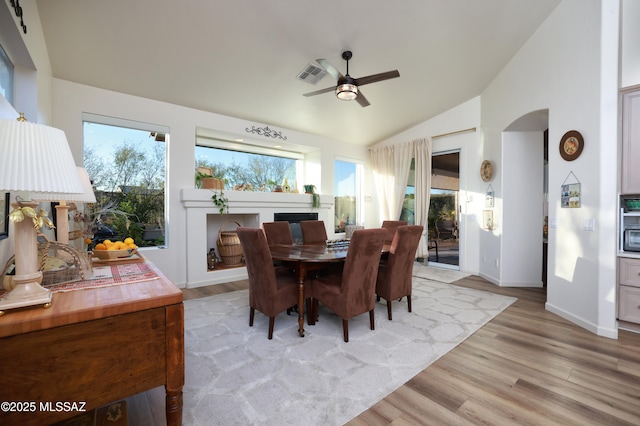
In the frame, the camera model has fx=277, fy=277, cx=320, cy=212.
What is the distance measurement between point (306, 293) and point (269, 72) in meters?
2.85

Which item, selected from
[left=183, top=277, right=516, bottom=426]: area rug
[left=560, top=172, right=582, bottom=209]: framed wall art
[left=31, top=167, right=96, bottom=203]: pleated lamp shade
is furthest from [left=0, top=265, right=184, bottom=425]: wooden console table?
[left=560, top=172, right=582, bottom=209]: framed wall art

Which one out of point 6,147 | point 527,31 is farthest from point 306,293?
point 527,31

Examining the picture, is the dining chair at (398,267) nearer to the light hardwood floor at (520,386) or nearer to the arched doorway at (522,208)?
the light hardwood floor at (520,386)

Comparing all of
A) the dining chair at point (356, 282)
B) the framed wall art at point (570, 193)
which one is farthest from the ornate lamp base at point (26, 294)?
the framed wall art at point (570, 193)

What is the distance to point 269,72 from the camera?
365cm

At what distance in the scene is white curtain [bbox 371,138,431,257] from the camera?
559 centimetres

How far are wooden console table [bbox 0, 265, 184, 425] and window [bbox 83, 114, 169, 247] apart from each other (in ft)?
10.00

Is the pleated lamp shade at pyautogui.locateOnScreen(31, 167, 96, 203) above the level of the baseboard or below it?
above

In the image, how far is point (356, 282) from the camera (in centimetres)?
245

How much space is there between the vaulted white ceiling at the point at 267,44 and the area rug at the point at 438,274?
312cm

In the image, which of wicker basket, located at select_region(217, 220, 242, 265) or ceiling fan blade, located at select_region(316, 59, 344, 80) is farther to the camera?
wicker basket, located at select_region(217, 220, 242, 265)

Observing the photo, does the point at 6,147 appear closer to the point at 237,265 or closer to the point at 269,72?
the point at 269,72

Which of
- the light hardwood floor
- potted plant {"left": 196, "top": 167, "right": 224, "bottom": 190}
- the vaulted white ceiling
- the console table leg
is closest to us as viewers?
the console table leg

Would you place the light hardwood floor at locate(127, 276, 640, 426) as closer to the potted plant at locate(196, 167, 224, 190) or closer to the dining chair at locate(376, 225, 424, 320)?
the dining chair at locate(376, 225, 424, 320)
